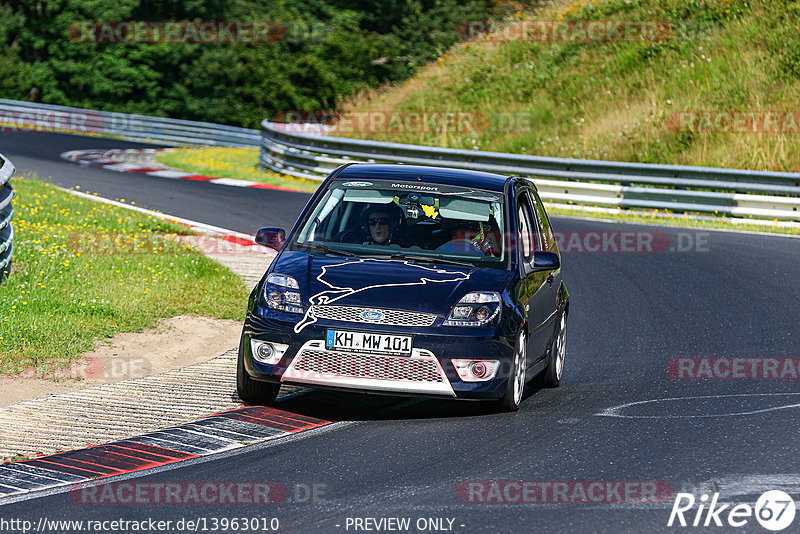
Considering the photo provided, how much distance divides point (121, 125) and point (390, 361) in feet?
116

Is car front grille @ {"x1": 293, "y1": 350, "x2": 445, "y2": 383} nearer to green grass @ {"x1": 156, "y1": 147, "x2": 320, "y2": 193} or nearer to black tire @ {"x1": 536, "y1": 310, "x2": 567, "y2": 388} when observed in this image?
black tire @ {"x1": 536, "y1": 310, "x2": 567, "y2": 388}

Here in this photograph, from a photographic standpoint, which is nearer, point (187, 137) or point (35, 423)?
point (35, 423)

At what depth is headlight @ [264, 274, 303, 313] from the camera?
7.73 meters

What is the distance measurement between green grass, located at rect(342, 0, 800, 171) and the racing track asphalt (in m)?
13.1

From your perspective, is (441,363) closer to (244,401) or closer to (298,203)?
(244,401)

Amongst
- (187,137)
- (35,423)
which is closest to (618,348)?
(35,423)

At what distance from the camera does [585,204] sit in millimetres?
22297

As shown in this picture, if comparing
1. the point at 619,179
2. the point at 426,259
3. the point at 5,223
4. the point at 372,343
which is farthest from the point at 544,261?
the point at 619,179

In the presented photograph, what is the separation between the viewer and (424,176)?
912cm

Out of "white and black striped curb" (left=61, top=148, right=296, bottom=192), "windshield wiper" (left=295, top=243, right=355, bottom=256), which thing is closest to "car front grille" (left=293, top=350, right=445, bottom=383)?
"windshield wiper" (left=295, top=243, right=355, bottom=256)

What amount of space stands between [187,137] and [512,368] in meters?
33.9

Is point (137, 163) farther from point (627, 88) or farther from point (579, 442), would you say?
point (579, 442)

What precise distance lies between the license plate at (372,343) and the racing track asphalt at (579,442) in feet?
1.70

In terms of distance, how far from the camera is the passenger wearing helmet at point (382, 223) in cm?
870
